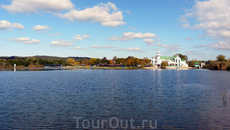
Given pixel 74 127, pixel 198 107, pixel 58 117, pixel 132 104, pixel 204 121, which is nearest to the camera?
pixel 74 127

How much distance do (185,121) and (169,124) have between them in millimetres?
2302

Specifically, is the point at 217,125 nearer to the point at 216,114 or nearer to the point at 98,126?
the point at 216,114

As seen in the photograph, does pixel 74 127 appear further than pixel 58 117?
No

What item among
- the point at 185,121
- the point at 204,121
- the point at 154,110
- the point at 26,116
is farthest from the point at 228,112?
the point at 26,116

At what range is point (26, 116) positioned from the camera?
21516 millimetres

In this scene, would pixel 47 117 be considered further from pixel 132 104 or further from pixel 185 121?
pixel 185 121

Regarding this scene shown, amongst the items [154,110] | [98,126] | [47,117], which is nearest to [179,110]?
[154,110]

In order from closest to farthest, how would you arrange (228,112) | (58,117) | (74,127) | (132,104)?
1. (74,127)
2. (58,117)
3. (228,112)
4. (132,104)

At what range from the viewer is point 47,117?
2116 centimetres

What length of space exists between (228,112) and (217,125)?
6.38 metres

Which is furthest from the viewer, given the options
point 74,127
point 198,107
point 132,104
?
point 132,104

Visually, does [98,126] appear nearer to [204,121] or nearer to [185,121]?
[185,121]

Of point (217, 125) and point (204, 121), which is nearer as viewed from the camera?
point (217, 125)

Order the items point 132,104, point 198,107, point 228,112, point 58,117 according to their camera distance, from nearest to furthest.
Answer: point 58,117, point 228,112, point 198,107, point 132,104
